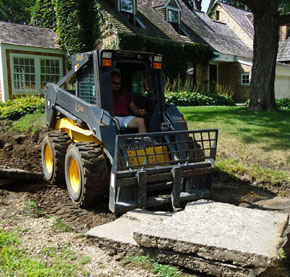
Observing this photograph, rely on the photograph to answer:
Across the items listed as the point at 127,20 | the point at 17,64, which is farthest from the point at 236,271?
the point at 127,20

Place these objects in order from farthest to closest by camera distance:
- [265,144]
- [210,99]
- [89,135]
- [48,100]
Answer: [210,99], [265,144], [48,100], [89,135]

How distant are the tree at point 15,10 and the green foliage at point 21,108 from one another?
69.1 ft

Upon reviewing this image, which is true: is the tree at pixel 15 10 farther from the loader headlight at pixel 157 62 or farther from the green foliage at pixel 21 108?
the loader headlight at pixel 157 62

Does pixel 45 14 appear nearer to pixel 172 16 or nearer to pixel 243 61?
pixel 172 16

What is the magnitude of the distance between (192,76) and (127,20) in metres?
5.88

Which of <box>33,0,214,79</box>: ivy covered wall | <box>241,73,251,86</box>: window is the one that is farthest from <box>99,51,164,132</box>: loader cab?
<box>241,73,251,86</box>: window

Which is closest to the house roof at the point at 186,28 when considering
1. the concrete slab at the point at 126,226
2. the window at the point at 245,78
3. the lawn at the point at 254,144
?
the window at the point at 245,78

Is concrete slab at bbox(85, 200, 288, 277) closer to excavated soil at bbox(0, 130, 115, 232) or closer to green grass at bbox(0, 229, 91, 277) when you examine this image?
green grass at bbox(0, 229, 91, 277)

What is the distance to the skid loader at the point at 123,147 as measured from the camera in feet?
16.0

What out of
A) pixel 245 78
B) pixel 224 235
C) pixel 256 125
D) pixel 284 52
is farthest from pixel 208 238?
pixel 284 52

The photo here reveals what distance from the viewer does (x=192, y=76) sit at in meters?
23.0

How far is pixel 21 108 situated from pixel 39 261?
1027 cm

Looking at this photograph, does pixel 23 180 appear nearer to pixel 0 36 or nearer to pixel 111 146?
pixel 111 146

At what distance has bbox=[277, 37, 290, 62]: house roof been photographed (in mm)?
29686
